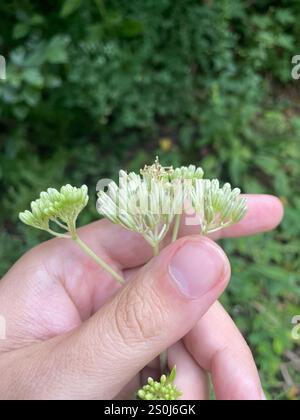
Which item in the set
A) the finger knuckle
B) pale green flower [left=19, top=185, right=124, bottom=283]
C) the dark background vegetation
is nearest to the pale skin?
the finger knuckle

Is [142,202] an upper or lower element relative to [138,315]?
upper

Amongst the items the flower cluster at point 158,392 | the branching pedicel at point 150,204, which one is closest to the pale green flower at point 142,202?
the branching pedicel at point 150,204

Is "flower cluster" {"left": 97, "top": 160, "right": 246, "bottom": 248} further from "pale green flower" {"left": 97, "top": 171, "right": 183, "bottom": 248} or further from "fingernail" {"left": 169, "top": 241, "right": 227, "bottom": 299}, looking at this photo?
"fingernail" {"left": 169, "top": 241, "right": 227, "bottom": 299}

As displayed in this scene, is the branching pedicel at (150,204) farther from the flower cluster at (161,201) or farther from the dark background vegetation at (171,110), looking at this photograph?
the dark background vegetation at (171,110)

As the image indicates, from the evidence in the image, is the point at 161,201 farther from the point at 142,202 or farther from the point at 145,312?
the point at 145,312

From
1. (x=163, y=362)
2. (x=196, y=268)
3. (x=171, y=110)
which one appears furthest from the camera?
(x=171, y=110)

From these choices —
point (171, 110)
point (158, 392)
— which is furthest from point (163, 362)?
point (171, 110)

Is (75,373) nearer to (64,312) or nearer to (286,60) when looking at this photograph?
(64,312)
